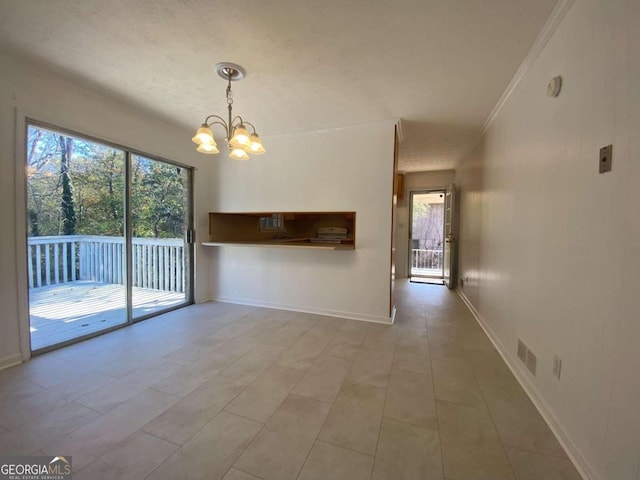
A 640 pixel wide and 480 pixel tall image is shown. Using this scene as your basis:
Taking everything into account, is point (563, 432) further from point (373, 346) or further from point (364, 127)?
point (364, 127)

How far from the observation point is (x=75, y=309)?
2688 millimetres

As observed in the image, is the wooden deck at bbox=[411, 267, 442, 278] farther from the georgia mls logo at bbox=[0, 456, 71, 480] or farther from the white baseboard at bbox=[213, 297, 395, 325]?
the georgia mls logo at bbox=[0, 456, 71, 480]

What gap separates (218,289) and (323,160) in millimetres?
2570

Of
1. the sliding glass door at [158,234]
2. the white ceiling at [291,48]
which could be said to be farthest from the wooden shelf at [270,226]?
the white ceiling at [291,48]

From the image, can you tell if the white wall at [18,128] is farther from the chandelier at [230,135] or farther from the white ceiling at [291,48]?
the chandelier at [230,135]

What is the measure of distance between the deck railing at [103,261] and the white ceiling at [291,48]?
1538 millimetres

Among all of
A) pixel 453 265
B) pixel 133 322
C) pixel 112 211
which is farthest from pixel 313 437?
pixel 453 265

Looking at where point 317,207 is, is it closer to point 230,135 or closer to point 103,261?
point 230,135

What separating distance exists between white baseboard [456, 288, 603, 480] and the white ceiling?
2.37 m

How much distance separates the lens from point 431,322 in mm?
3107

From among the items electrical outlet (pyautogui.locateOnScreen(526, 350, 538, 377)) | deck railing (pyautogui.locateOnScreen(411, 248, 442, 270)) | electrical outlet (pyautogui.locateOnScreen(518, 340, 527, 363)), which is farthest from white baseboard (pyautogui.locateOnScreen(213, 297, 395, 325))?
deck railing (pyautogui.locateOnScreen(411, 248, 442, 270))

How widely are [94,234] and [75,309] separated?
0.85 metres

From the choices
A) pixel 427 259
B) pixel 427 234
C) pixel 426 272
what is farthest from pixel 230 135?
pixel 427 259

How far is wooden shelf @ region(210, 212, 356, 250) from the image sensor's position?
12.4ft
